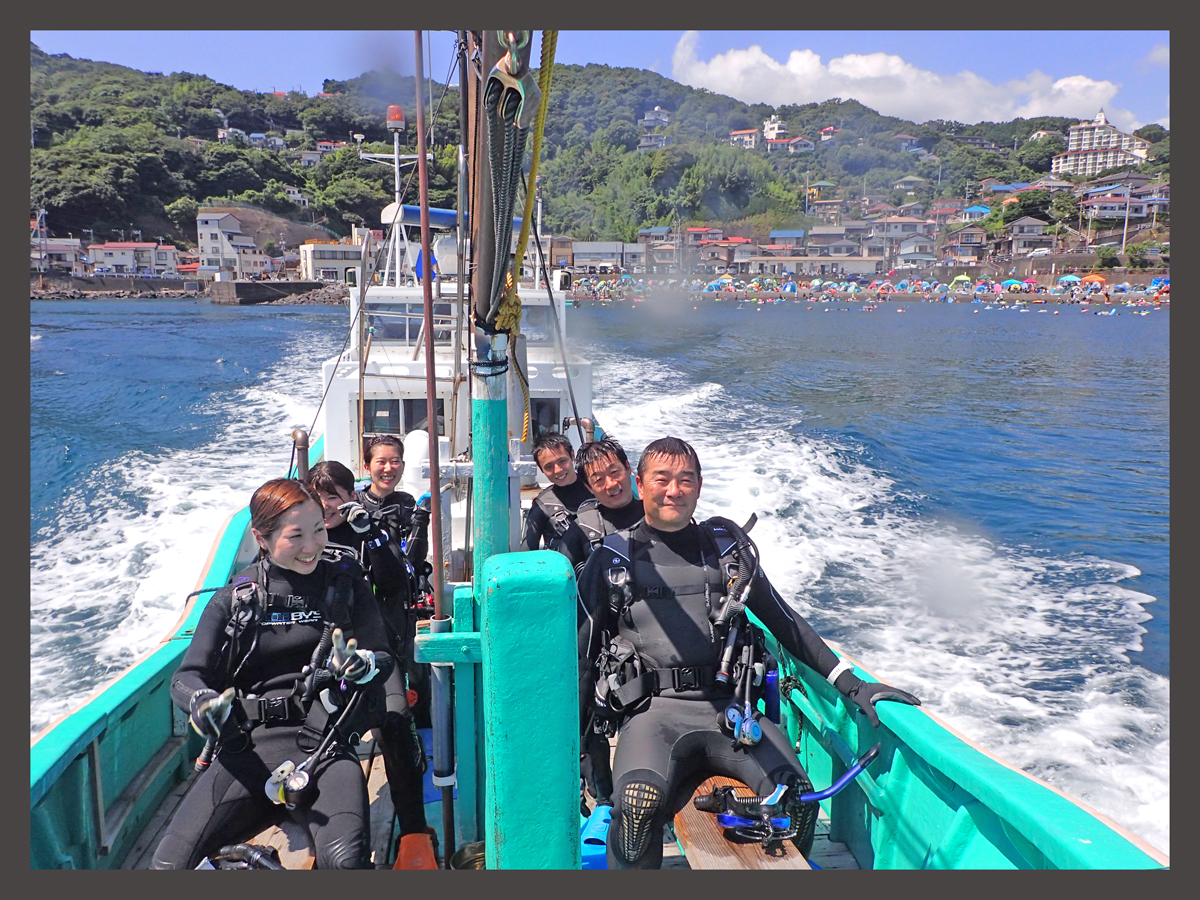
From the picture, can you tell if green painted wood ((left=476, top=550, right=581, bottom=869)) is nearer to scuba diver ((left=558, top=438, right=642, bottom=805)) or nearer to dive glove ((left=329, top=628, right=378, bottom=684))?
dive glove ((left=329, top=628, right=378, bottom=684))

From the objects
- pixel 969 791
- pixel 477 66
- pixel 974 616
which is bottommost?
pixel 974 616

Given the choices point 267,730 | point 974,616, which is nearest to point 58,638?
point 267,730

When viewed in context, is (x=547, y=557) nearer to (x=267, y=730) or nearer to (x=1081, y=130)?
(x=267, y=730)

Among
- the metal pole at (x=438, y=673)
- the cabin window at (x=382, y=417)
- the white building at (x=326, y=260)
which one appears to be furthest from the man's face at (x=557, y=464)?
the white building at (x=326, y=260)

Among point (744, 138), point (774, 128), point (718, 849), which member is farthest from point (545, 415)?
point (774, 128)

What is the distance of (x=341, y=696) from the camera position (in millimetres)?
2646

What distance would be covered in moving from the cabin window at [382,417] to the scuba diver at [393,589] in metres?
4.98

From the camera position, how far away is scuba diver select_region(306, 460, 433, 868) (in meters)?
2.94

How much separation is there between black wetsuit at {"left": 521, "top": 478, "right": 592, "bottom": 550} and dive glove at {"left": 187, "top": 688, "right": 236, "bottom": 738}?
5.74 feet

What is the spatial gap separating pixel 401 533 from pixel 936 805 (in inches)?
104

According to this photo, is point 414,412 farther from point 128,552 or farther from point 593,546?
point 593,546

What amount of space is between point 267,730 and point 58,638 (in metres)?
6.42

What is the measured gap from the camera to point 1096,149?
421 feet

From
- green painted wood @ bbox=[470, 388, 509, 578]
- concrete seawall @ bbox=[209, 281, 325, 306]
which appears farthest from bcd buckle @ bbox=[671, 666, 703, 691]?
concrete seawall @ bbox=[209, 281, 325, 306]
